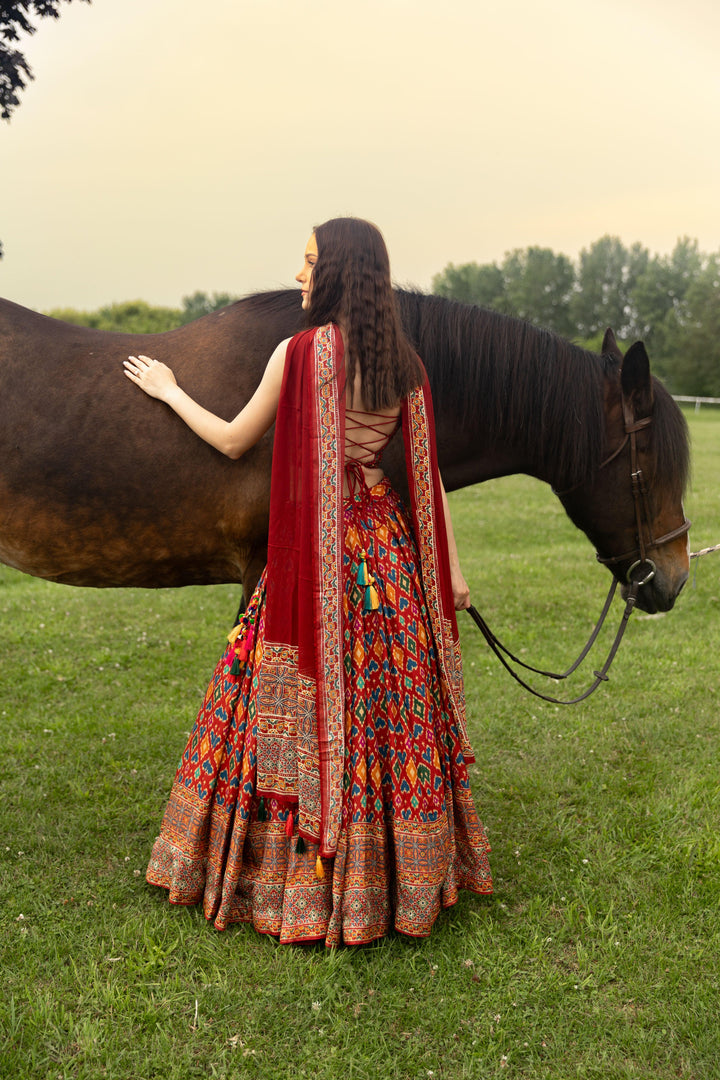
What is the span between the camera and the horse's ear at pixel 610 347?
3398mm

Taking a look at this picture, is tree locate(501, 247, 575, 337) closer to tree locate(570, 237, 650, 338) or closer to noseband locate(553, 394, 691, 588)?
tree locate(570, 237, 650, 338)

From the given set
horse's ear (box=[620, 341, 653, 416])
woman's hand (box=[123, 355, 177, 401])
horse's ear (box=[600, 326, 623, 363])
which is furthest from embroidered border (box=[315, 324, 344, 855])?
horse's ear (box=[600, 326, 623, 363])

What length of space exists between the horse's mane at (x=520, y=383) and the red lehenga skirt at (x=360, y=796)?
61cm

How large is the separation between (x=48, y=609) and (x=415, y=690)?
5590 mm

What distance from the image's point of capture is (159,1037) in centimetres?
243

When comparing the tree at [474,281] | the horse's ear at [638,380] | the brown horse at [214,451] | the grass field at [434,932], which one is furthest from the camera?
the tree at [474,281]

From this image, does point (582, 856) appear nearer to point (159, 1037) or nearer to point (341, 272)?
point (159, 1037)

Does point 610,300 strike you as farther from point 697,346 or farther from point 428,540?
point 428,540

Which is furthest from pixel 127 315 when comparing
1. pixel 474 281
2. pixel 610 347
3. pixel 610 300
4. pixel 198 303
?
pixel 610 347

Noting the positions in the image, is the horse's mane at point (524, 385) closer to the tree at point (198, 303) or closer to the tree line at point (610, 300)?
the tree line at point (610, 300)

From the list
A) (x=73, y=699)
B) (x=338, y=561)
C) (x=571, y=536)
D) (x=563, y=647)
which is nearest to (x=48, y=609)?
(x=73, y=699)

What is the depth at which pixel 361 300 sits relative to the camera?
2539mm

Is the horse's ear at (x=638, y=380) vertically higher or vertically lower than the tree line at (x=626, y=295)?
lower

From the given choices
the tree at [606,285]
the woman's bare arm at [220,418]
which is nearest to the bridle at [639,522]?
the woman's bare arm at [220,418]
